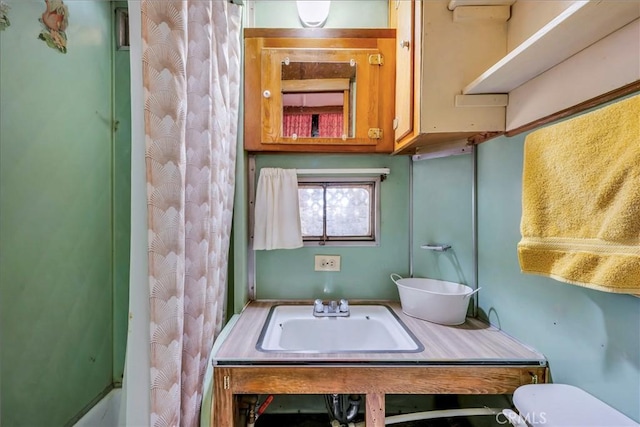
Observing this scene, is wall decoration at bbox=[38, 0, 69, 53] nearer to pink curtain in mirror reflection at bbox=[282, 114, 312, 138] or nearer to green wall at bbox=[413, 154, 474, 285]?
pink curtain in mirror reflection at bbox=[282, 114, 312, 138]


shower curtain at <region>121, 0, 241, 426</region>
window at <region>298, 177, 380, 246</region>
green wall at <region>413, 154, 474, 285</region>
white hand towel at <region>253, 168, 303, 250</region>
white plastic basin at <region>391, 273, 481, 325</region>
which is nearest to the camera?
shower curtain at <region>121, 0, 241, 426</region>

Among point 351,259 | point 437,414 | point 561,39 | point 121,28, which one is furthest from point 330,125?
point 437,414

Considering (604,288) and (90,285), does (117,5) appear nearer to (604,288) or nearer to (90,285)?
(90,285)

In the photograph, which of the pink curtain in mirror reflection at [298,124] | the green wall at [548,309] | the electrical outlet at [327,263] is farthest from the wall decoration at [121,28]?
the green wall at [548,309]

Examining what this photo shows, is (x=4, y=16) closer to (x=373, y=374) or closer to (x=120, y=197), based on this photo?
(x=120, y=197)

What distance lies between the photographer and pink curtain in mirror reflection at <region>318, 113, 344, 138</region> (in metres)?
1.32

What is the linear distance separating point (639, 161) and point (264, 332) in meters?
1.24

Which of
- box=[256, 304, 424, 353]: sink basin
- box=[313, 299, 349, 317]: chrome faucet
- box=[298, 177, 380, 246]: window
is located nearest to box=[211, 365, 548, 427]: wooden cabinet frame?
box=[256, 304, 424, 353]: sink basin

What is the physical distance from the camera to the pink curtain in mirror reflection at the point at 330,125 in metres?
A: 1.32

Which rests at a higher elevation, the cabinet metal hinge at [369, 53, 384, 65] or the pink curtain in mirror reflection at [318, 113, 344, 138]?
the cabinet metal hinge at [369, 53, 384, 65]

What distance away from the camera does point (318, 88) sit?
132 cm

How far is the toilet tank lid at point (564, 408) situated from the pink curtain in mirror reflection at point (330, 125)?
4.07 ft

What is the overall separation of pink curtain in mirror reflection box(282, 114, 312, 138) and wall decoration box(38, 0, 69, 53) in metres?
0.98

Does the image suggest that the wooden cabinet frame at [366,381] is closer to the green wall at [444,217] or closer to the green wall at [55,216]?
the green wall at [444,217]
